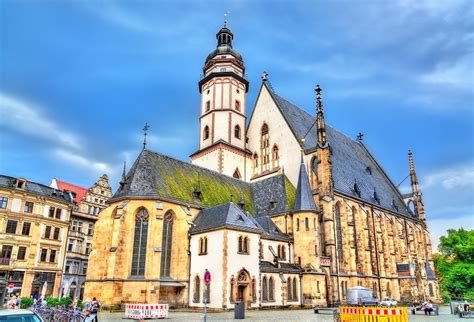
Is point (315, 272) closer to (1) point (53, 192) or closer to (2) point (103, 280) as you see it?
(2) point (103, 280)

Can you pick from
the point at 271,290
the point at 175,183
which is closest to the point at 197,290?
the point at 271,290

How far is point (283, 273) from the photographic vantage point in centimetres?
3039

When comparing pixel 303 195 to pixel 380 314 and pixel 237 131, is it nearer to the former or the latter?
pixel 237 131

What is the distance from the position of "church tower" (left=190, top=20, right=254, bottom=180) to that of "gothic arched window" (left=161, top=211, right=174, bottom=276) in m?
13.0

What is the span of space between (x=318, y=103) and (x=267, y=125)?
682cm

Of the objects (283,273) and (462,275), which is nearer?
(283,273)

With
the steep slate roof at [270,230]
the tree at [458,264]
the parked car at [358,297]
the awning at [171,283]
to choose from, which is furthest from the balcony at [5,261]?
the tree at [458,264]

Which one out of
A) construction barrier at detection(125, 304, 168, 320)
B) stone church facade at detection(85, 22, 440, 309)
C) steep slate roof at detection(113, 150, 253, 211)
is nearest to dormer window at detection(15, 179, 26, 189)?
steep slate roof at detection(113, 150, 253, 211)

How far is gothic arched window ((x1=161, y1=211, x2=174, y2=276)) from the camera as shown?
2866 centimetres

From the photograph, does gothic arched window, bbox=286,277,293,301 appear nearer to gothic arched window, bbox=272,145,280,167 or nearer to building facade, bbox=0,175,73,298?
gothic arched window, bbox=272,145,280,167

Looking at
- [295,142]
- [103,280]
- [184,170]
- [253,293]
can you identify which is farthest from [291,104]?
[103,280]

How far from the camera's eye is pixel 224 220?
2744cm

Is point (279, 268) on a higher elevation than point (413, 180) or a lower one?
lower

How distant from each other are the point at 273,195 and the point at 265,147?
8091mm
